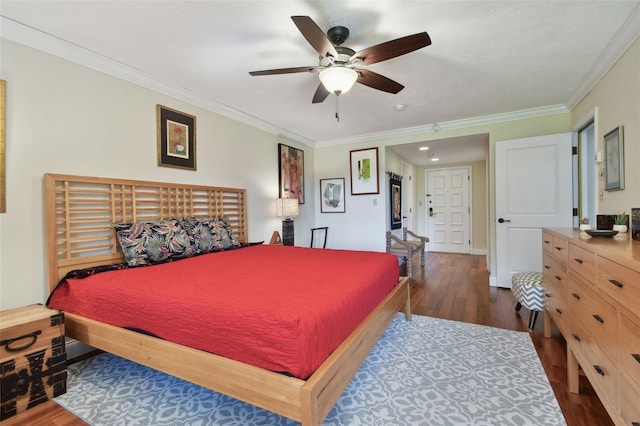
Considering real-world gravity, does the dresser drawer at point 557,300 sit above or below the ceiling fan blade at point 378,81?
below

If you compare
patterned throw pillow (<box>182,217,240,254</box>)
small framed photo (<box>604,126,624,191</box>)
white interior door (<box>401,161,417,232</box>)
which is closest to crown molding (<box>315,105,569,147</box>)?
small framed photo (<box>604,126,624,191</box>)

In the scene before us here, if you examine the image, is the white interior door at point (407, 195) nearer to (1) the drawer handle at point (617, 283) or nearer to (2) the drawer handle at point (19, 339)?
(1) the drawer handle at point (617, 283)

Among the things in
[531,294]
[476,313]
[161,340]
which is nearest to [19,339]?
[161,340]

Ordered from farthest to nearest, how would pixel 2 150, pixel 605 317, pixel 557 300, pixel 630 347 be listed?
pixel 557 300 < pixel 2 150 < pixel 605 317 < pixel 630 347

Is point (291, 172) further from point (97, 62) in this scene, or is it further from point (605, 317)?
point (605, 317)

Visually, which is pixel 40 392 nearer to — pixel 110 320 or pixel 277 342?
pixel 110 320

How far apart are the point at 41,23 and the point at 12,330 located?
6.55 feet

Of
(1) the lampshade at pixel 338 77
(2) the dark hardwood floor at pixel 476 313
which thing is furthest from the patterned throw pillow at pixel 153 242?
(1) the lampshade at pixel 338 77

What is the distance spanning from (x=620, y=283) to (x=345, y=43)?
2.14m

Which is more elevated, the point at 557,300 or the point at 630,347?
the point at 630,347

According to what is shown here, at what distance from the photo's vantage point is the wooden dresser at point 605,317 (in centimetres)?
101

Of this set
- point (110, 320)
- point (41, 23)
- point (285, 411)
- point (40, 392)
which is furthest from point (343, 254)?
point (41, 23)

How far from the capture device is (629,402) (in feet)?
3.39

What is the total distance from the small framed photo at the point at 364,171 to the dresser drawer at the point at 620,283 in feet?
12.1
